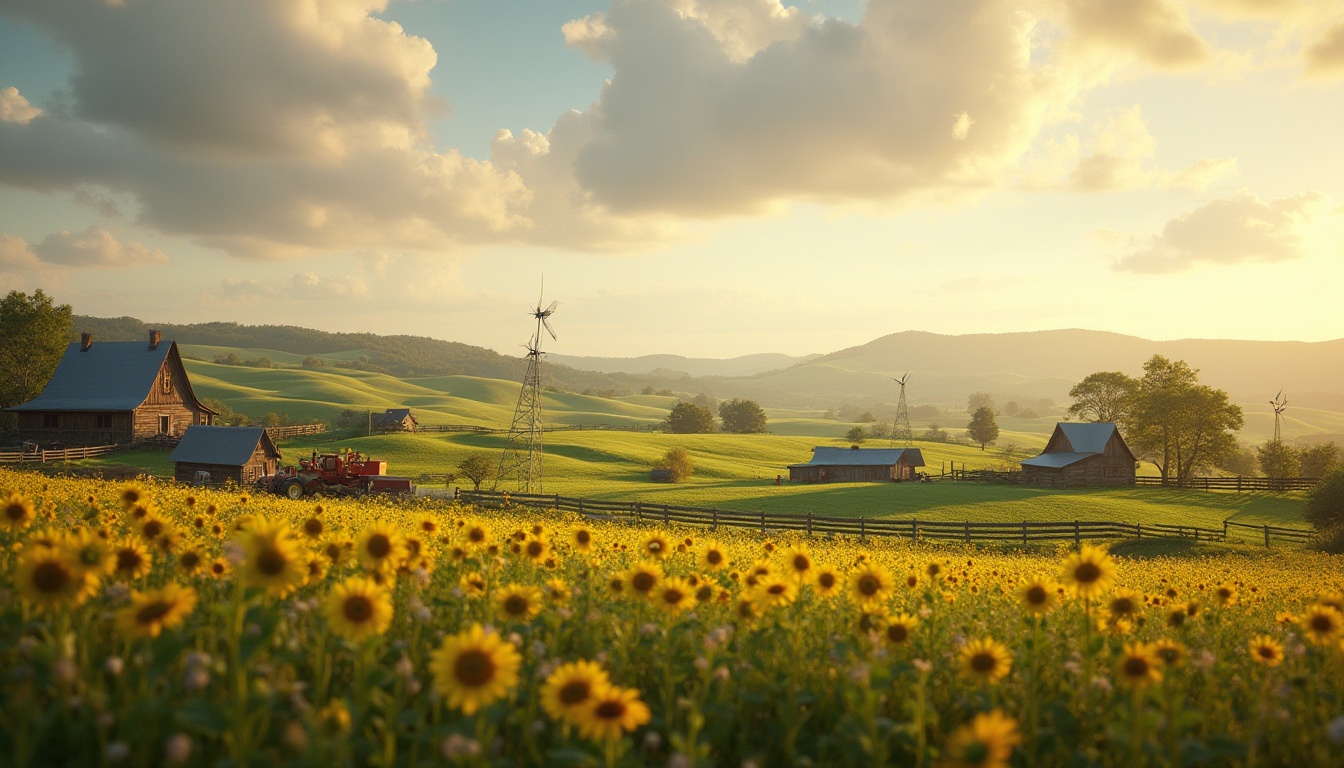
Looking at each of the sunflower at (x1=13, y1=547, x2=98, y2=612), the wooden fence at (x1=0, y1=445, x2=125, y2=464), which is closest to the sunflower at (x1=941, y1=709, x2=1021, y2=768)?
the sunflower at (x1=13, y1=547, x2=98, y2=612)

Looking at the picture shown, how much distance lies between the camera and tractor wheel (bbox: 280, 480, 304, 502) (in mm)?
29562

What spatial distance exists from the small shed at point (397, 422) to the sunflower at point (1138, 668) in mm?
80172

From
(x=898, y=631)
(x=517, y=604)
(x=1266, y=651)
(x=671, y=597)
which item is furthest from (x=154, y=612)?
(x=1266, y=651)

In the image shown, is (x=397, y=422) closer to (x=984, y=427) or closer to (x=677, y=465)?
(x=677, y=465)

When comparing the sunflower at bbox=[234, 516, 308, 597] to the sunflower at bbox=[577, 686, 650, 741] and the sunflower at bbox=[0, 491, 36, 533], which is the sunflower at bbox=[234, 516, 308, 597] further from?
the sunflower at bbox=[0, 491, 36, 533]

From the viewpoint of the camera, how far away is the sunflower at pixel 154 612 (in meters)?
3.13

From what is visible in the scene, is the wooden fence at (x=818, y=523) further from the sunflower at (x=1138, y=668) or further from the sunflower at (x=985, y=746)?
the sunflower at (x=985, y=746)

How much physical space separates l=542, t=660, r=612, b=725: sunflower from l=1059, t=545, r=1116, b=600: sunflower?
3.22 meters

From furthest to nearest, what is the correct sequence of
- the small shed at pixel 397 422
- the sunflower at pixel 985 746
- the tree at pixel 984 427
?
the tree at pixel 984 427 → the small shed at pixel 397 422 → the sunflower at pixel 985 746

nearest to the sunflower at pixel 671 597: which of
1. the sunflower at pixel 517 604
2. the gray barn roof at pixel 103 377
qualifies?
the sunflower at pixel 517 604

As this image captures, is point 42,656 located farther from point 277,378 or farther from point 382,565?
point 277,378

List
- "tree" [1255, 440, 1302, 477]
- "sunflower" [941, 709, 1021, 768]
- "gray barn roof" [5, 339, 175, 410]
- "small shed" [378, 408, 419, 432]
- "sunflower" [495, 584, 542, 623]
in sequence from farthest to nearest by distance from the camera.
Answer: "small shed" [378, 408, 419, 432] < "tree" [1255, 440, 1302, 477] < "gray barn roof" [5, 339, 175, 410] < "sunflower" [495, 584, 542, 623] < "sunflower" [941, 709, 1021, 768]

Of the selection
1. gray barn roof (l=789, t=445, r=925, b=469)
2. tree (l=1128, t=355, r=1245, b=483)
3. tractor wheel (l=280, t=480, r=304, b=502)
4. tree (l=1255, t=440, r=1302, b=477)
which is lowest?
tractor wheel (l=280, t=480, r=304, b=502)

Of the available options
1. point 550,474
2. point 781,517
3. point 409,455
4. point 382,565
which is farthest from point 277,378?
point 382,565
